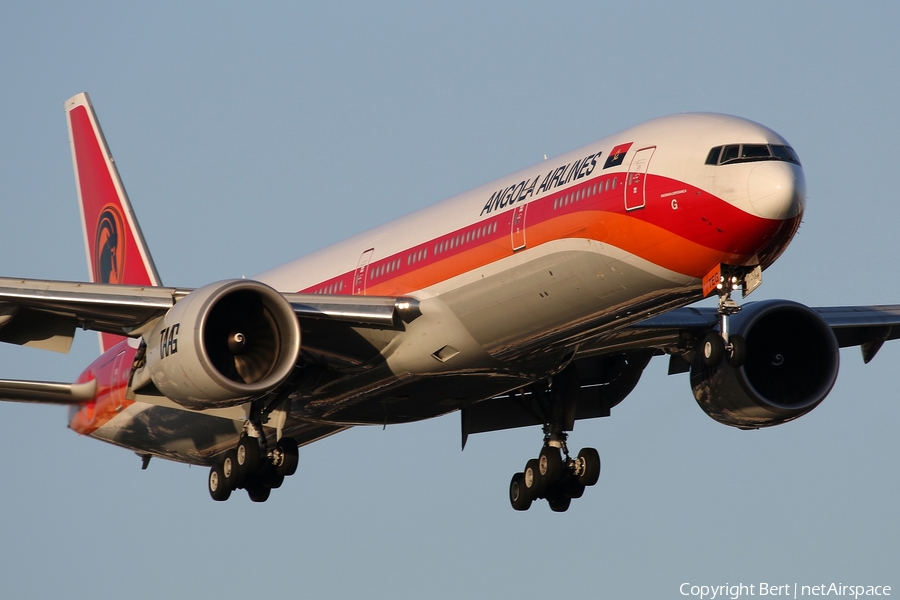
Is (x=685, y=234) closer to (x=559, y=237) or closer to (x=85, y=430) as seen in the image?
(x=559, y=237)

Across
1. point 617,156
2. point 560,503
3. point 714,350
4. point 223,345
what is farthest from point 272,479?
point 714,350

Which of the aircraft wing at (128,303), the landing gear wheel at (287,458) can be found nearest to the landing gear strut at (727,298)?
the aircraft wing at (128,303)

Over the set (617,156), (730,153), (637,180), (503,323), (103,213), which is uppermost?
(103,213)

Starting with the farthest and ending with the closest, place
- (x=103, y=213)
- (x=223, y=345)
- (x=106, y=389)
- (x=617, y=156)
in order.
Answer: (x=103, y=213), (x=106, y=389), (x=223, y=345), (x=617, y=156)

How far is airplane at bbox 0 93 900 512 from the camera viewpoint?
76.7 ft

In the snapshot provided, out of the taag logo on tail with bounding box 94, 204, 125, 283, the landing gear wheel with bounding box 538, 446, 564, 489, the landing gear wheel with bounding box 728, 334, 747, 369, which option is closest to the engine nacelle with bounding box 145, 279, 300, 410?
the landing gear wheel with bounding box 728, 334, 747, 369

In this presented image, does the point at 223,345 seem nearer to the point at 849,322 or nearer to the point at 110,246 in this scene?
the point at 110,246

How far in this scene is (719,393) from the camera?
105ft

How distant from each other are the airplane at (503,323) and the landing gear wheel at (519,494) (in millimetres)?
50

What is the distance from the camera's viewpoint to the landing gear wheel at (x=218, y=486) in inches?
1174

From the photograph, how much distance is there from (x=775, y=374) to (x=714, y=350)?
9.58 m

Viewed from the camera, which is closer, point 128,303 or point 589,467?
point 128,303

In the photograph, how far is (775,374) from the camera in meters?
32.4

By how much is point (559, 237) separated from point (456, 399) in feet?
18.3
